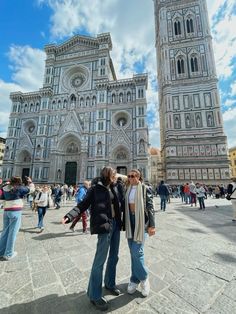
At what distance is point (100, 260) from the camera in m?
2.02

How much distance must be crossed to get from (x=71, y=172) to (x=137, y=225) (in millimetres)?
26221

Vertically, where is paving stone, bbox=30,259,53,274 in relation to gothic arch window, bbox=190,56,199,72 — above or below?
below

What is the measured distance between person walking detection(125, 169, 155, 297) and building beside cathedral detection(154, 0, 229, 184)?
2318cm

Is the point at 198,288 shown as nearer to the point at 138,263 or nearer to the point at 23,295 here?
the point at 138,263

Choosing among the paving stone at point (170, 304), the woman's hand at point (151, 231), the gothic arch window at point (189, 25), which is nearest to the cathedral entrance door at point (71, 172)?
the woman's hand at point (151, 231)

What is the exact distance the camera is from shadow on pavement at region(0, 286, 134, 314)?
6.41 ft

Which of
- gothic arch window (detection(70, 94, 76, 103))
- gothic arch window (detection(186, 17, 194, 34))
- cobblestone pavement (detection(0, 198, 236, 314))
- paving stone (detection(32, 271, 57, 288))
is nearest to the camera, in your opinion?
cobblestone pavement (detection(0, 198, 236, 314))

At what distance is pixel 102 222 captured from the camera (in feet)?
6.68

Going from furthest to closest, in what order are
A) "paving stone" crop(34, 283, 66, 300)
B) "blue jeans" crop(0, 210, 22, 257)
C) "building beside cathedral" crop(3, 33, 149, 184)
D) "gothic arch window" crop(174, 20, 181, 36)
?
1. "gothic arch window" crop(174, 20, 181, 36)
2. "building beside cathedral" crop(3, 33, 149, 184)
3. "blue jeans" crop(0, 210, 22, 257)
4. "paving stone" crop(34, 283, 66, 300)

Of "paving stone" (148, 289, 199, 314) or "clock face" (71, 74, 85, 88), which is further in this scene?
"clock face" (71, 74, 85, 88)

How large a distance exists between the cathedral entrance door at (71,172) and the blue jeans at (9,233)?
23905 millimetres

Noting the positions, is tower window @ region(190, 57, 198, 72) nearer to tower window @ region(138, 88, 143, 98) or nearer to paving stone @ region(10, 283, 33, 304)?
tower window @ region(138, 88, 143, 98)

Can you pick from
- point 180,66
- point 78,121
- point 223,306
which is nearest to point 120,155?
point 78,121

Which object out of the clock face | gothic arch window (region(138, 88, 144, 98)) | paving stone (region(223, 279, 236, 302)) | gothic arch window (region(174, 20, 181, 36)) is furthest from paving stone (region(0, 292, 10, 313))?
gothic arch window (region(174, 20, 181, 36))
